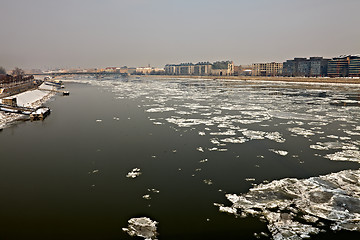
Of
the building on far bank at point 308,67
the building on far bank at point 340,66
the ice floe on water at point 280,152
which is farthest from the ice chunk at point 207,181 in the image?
the building on far bank at point 308,67

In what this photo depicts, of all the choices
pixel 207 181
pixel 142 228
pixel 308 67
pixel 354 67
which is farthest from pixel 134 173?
pixel 308 67

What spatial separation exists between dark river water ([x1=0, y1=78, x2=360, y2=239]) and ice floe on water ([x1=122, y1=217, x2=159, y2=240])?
19cm

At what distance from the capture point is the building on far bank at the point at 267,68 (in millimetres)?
179837

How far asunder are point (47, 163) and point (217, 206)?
8.60 meters

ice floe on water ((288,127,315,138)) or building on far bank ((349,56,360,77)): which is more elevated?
building on far bank ((349,56,360,77))

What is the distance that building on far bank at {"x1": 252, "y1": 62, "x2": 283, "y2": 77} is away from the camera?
590 ft

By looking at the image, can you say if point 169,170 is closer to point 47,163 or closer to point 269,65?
point 47,163

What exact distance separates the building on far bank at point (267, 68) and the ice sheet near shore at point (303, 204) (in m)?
175

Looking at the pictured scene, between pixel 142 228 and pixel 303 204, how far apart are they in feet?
17.1

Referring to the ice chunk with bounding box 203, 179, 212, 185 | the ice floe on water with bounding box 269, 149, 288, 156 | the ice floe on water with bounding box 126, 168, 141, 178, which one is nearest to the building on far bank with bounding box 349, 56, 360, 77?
the ice floe on water with bounding box 269, 149, 288, 156

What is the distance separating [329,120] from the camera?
21.8 meters

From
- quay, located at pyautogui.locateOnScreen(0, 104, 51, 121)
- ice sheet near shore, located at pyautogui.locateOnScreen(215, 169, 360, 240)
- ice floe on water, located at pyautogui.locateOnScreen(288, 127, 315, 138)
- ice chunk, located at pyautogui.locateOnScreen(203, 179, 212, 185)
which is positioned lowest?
ice sheet near shore, located at pyautogui.locateOnScreen(215, 169, 360, 240)

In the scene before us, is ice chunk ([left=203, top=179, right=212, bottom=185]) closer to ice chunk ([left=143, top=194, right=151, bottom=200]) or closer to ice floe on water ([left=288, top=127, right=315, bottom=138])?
ice chunk ([left=143, top=194, right=151, bottom=200])

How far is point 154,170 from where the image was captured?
36.1 feet
